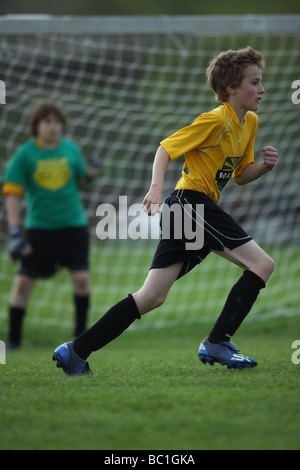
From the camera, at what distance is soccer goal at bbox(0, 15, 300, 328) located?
5781 mm

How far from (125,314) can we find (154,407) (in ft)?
2.41

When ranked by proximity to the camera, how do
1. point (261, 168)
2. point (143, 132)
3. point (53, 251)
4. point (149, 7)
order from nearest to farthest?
point (261, 168) < point (53, 251) < point (143, 132) < point (149, 7)

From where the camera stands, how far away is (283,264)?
9.70m

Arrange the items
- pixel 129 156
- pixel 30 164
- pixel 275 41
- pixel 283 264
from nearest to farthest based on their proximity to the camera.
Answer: pixel 30 164 < pixel 283 264 < pixel 129 156 < pixel 275 41

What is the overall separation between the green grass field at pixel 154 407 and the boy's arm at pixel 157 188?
85 cm

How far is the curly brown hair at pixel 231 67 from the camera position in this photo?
349 cm

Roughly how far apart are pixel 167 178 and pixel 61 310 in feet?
12.6

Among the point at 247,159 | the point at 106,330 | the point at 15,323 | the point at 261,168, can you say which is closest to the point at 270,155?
the point at 261,168

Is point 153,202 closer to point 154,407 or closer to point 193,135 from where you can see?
point 193,135

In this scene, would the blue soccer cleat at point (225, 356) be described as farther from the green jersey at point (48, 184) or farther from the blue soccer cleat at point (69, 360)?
the green jersey at point (48, 184)

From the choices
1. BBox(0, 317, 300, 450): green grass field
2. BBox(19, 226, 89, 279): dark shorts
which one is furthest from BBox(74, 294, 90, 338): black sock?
BBox(0, 317, 300, 450): green grass field

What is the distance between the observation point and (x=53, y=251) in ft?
18.6

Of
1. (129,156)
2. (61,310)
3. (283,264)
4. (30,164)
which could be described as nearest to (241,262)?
(30,164)
